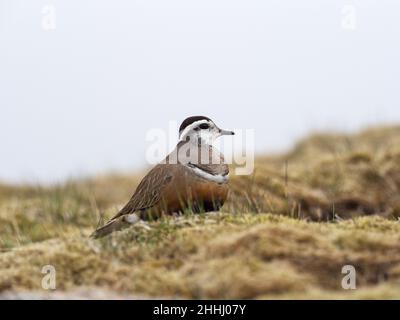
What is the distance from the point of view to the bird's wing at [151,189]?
755cm

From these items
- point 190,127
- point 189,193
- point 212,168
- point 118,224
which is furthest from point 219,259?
point 190,127

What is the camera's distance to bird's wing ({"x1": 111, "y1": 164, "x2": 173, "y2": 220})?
7.55m

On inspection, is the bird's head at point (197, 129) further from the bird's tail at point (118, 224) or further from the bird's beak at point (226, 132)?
the bird's tail at point (118, 224)

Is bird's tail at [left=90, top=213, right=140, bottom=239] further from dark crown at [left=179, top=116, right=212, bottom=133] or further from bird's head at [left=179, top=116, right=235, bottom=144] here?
dark crown at [left=179, top=116, right=212, bottom=133]

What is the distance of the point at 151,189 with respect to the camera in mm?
7605

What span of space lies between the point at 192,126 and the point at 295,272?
2.47 m

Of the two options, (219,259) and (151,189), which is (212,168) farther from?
(219,259)

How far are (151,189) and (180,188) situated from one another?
1.08 feet

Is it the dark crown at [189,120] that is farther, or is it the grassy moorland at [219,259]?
the dark crown at [189,120]

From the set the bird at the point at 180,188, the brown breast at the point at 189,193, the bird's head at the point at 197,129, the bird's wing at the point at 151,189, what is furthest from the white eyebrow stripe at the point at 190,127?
the brown breast at the point at 189,193

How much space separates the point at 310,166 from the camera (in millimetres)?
14055
